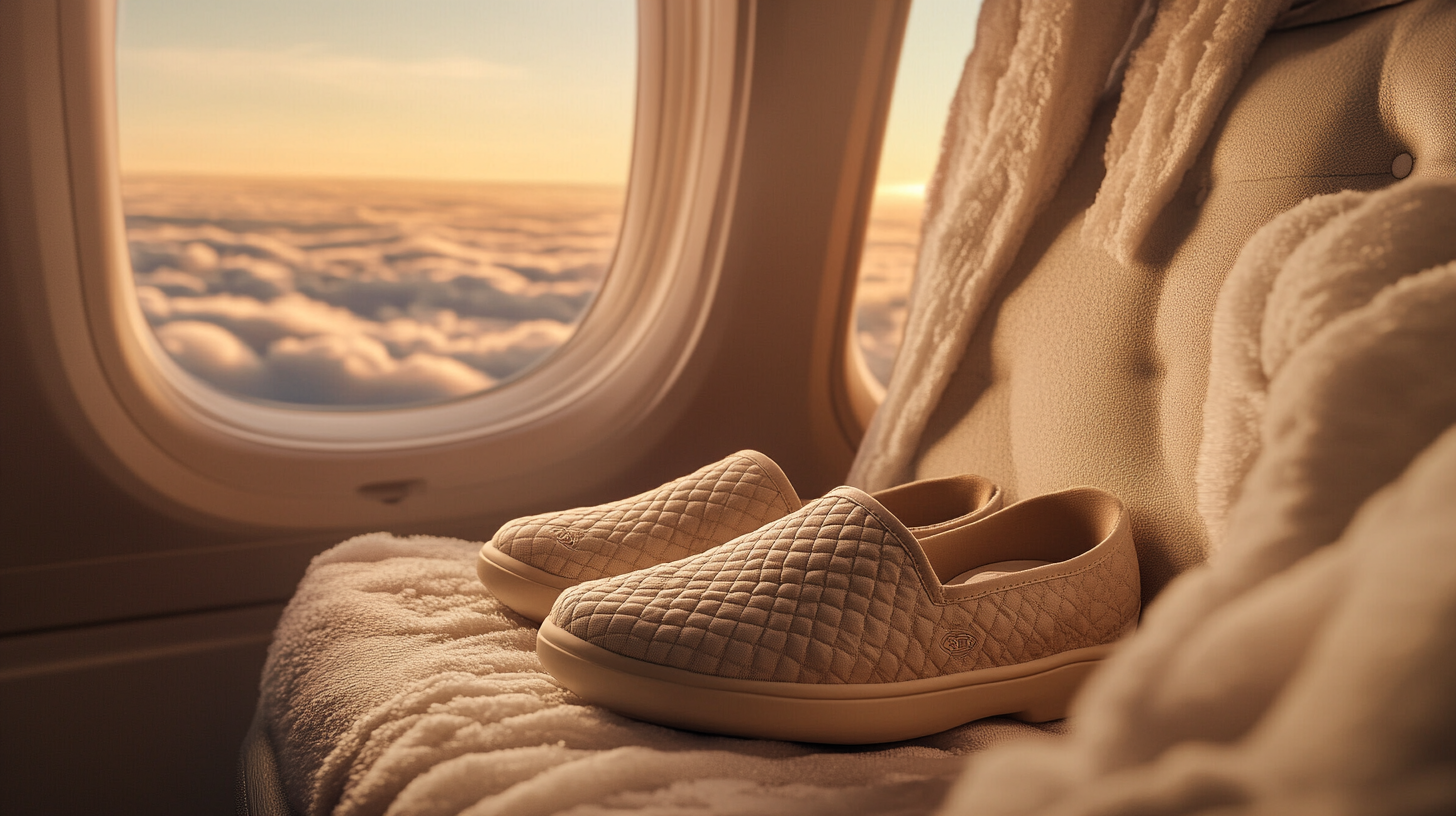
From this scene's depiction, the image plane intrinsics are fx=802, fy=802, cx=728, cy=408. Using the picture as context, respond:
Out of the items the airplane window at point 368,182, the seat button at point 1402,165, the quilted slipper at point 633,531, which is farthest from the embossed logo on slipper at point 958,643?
the airplane window at point 368,182

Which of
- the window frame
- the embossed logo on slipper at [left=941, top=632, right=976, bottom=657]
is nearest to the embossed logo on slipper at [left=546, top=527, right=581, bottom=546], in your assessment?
the embossed logo on slipper at [left=941, top=632, right=976, bottom=657]

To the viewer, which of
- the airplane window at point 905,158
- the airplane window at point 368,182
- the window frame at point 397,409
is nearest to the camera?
the window frame at point 397,409

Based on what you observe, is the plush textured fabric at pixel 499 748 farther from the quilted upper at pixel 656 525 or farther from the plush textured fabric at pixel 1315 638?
the plush textured fabric at pixel 1315 638

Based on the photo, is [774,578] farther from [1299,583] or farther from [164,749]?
[164,749]

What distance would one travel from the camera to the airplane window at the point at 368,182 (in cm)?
105

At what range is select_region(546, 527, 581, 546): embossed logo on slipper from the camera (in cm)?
62

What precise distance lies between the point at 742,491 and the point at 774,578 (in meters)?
0.18

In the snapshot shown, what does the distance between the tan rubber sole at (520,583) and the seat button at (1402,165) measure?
63cm

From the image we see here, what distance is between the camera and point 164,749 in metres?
1.10

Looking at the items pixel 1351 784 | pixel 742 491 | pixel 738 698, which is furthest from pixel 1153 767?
pixel 742 491

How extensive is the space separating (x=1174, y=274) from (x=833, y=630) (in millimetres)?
407

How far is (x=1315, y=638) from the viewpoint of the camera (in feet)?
0.64

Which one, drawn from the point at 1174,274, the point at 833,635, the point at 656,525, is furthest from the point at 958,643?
the point at 1174,274

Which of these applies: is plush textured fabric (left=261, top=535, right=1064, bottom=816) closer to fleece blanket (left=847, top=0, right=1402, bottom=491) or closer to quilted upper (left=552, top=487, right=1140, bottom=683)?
quilted upper (left=552, top=487, right=1140, bottom=683)
